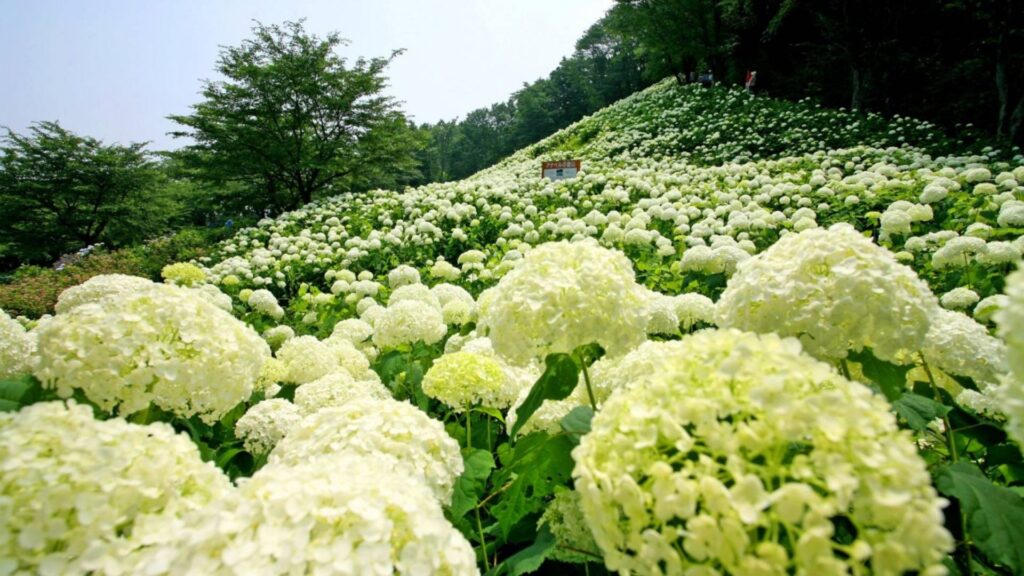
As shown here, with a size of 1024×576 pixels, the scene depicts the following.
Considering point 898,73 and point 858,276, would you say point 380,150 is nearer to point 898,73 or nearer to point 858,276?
point 858,276

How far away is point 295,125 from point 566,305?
1868 cm

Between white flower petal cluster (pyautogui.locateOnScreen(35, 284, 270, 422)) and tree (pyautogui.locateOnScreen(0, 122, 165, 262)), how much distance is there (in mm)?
27473

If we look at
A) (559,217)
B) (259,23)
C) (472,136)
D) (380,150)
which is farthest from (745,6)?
(472,136)

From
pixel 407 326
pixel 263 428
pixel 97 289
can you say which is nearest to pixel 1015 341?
pixel 263 428

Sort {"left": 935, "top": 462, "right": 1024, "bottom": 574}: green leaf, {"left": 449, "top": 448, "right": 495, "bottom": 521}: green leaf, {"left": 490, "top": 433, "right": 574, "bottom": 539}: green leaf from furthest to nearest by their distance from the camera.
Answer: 1. {"left": 449, "top": 448, "right": 495, "bottom": 521}: green leaf
2. {"left": 490, "top": 433, "right": 574, "bottom": 539}: green leaf
3. {"left": 935, "top": 462, "right": 1024, "bottom": 574}: green leaf

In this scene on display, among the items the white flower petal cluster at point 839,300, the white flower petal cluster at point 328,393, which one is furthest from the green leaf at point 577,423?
the white flower petal cluster at point 328,393

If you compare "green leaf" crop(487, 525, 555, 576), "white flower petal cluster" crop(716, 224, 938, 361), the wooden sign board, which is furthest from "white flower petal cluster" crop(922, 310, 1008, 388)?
the wooden sign board

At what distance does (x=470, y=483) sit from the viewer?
1929mm

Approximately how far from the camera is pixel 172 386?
173 centimetres

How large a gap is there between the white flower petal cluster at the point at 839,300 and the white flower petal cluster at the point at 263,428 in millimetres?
1997

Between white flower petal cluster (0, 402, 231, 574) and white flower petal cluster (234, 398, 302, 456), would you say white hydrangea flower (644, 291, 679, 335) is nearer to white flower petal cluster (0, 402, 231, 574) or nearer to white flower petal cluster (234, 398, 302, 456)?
white flower petal cluster (234, 398, 302, 456)

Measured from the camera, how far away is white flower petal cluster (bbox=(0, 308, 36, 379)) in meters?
2.48

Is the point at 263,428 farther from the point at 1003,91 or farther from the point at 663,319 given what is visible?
the point at 1003,91

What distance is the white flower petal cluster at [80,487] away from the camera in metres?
0.96
